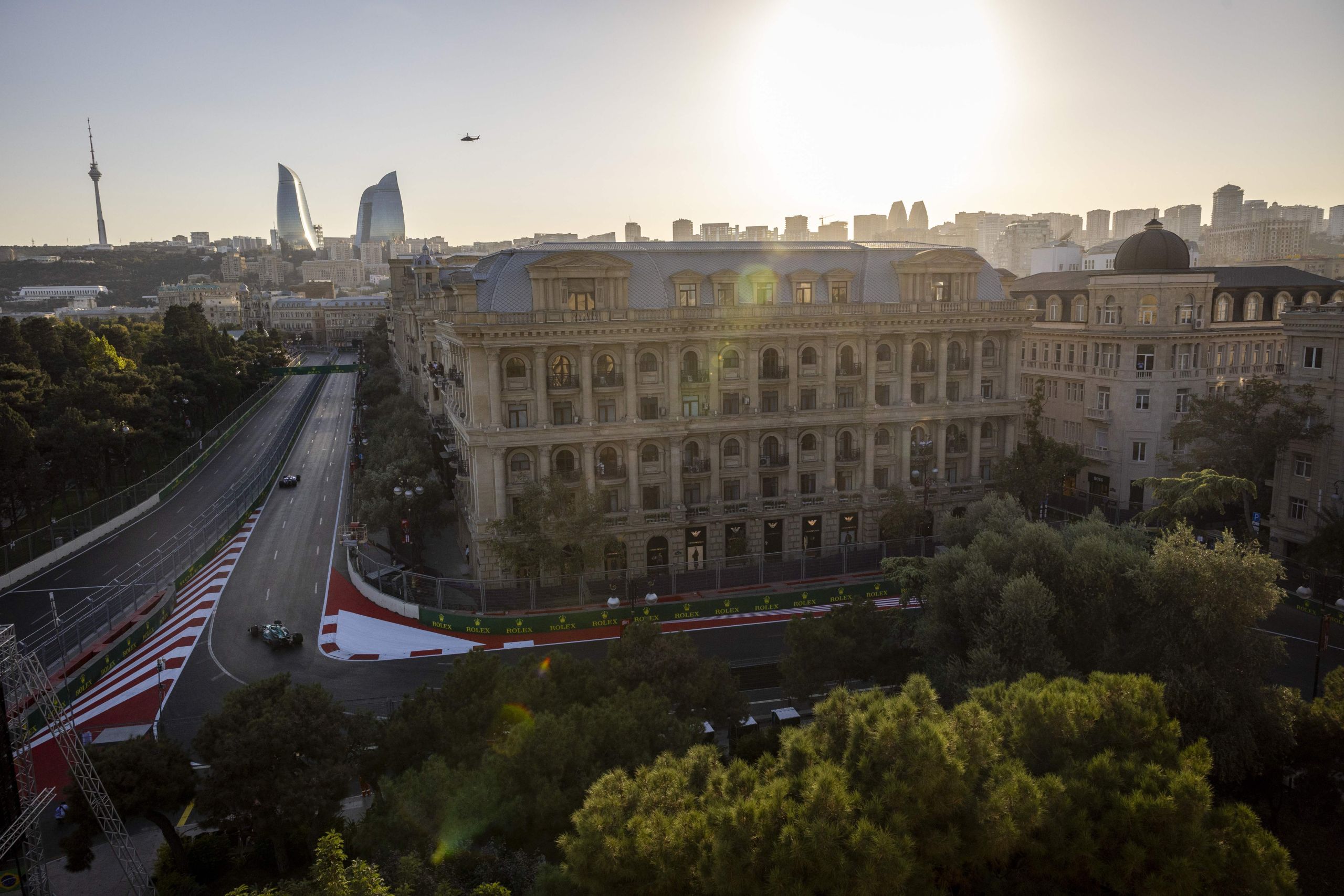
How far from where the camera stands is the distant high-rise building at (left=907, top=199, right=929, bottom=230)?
11414cm

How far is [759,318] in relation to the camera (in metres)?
54.7

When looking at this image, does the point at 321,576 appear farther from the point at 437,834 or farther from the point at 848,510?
the point at 437,834

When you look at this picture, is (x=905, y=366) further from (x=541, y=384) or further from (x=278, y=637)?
(x=278, y=637)

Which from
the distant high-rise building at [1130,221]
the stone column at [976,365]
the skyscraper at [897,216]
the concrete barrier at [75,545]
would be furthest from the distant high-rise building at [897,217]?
the concrete barrier at [75,545]

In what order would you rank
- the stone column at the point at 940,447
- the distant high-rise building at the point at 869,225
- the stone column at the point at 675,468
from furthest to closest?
the distant high-rise building at the point at 869,225 → the stone column at the point at 940,447 → the stone column at the point at 675,468

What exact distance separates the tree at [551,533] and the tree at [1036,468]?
27428 millimetres

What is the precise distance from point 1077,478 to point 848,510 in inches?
896

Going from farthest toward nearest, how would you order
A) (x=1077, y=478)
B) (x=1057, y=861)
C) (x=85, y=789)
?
(x=1077, y=478)
(x=85, y=789)
(x=1057, y=861)

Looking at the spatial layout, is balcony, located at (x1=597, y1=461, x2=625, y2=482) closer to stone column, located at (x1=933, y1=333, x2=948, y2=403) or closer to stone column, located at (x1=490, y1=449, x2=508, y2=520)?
stone column, located at (x1=490, y1=449, x2=508, y2=520)

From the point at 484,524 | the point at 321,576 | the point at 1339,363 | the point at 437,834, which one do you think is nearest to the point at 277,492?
the point at 321,576

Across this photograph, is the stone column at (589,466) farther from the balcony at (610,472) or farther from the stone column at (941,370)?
the stone column at (941,370)

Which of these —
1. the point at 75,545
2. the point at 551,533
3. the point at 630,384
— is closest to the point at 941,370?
the point at 630,384

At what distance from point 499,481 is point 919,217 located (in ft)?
286

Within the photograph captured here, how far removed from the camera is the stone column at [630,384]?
52.8 metres
